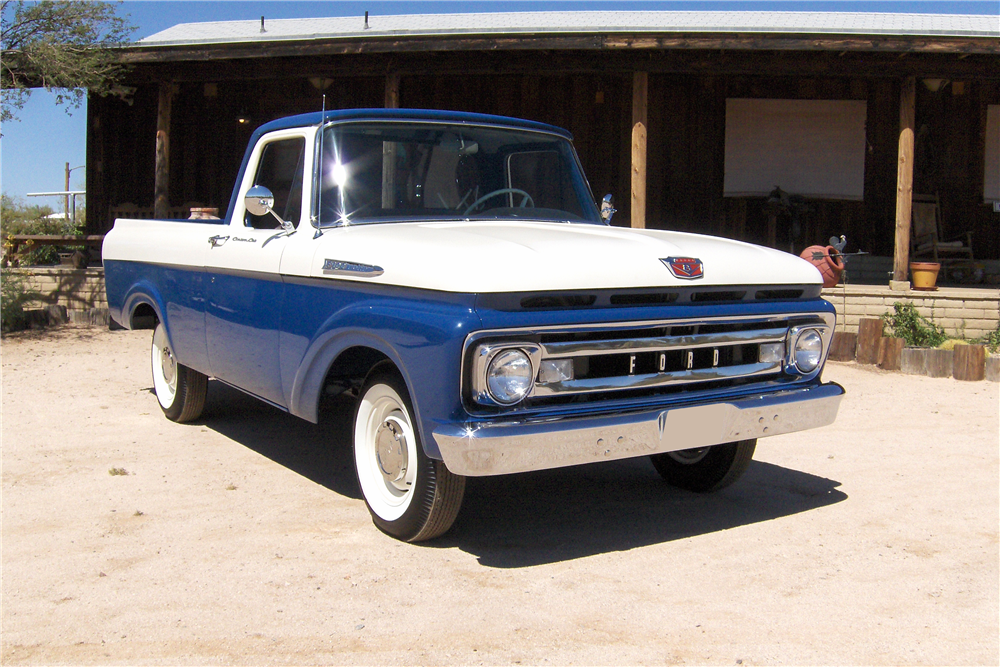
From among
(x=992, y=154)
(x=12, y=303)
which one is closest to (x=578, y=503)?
(x=12, y=303)

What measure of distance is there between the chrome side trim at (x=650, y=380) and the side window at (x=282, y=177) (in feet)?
5.59

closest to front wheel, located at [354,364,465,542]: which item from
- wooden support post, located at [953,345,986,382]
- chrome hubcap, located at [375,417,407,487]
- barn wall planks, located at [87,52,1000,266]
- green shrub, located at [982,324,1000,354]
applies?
chrome hubcap, located at [375,417,407,487]

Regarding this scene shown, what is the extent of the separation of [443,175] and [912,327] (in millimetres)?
6658

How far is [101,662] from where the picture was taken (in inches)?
105

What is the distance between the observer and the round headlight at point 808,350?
3934 mm

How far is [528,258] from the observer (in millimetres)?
3178

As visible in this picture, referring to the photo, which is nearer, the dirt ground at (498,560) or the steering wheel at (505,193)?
the dirt ground at (498,560)

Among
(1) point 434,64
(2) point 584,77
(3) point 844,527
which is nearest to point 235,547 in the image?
(3) point 844,527

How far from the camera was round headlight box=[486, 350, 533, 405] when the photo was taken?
3.11 metres

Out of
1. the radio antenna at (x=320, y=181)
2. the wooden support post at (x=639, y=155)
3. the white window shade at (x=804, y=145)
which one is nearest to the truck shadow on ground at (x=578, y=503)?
the radio antenna at (x=320, y=181)

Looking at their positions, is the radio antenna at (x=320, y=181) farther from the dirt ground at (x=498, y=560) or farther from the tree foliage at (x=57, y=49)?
the tree foliage at (x=57, y=49)

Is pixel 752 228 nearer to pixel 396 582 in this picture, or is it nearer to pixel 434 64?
pixel 434 64

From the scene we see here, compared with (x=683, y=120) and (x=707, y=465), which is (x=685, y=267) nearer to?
(x=707, y=465)

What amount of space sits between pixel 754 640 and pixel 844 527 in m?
1.36
